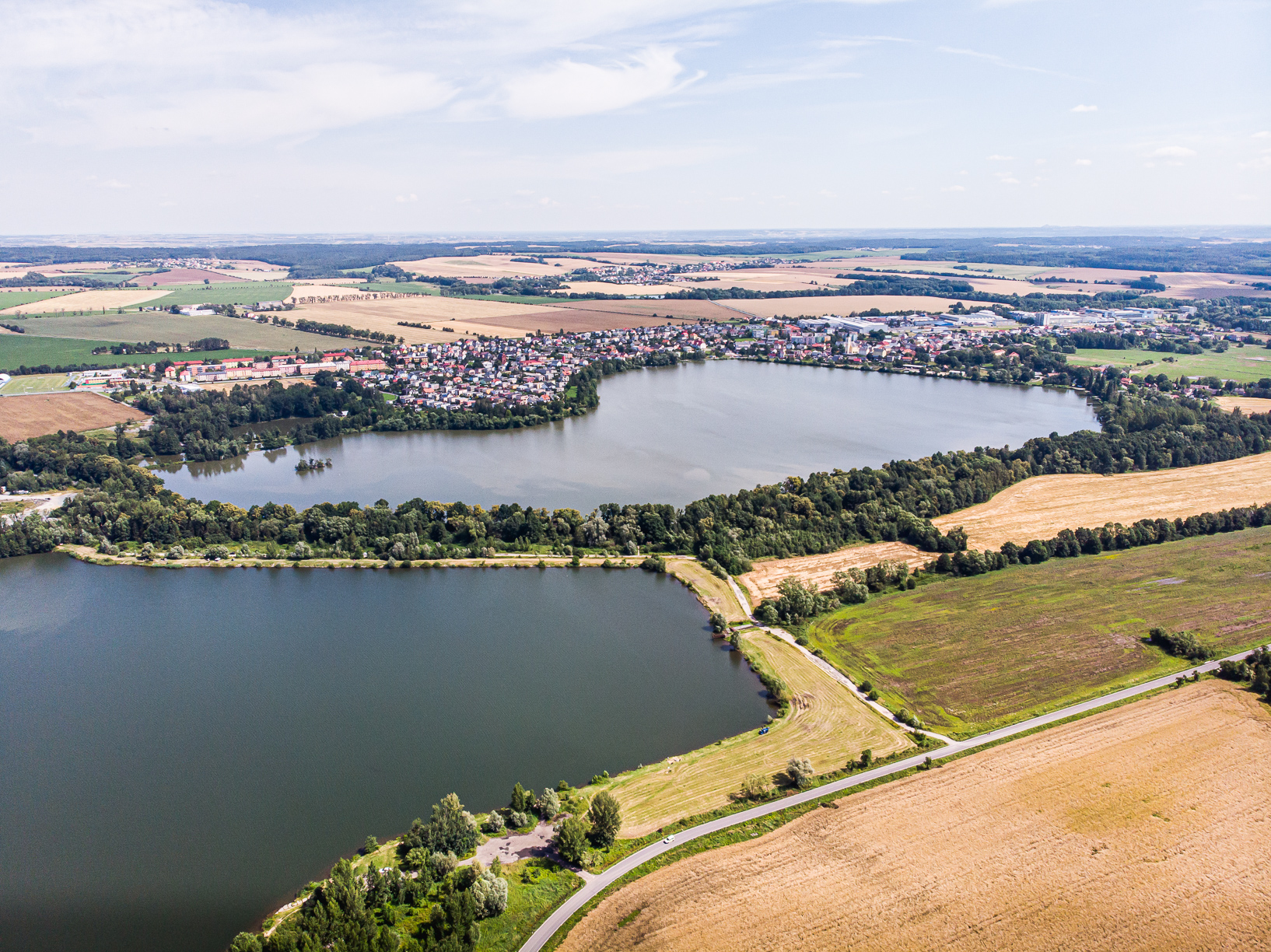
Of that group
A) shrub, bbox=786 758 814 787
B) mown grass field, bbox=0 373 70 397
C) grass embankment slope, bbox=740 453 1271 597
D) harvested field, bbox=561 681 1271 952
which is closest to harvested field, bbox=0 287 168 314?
mown grass field, bbox=0 373 70 397

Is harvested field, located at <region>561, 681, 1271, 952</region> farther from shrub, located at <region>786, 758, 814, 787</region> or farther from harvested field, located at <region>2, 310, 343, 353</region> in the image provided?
harvested field, located at <region>2, 310, 343, 353</region>

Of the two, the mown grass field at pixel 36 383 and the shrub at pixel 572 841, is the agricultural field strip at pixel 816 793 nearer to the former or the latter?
the shrub at pixel 572 841

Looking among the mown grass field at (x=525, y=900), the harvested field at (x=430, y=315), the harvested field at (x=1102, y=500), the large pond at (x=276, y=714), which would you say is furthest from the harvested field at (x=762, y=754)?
the harvested field at (x=430, y=315)

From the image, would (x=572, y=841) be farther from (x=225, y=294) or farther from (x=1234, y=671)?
(x=225, y=294)

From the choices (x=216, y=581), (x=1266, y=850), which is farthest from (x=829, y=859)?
(x=216, y=581)

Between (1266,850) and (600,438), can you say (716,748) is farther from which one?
(600,438)

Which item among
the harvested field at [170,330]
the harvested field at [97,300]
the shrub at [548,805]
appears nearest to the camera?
the shrub at [548,805]
